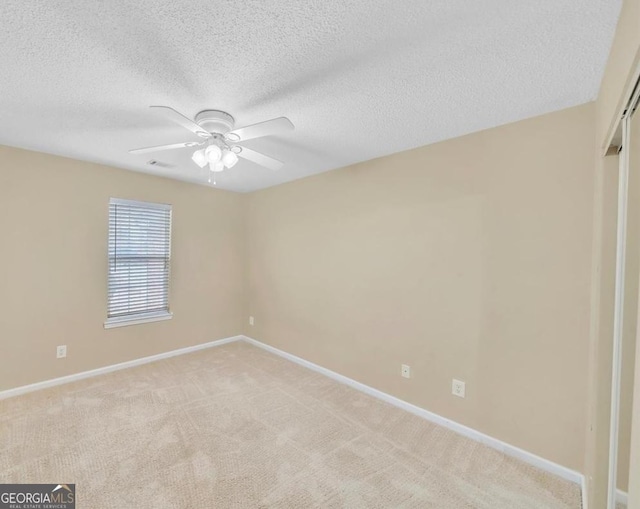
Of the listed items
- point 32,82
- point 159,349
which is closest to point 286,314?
point 159,349

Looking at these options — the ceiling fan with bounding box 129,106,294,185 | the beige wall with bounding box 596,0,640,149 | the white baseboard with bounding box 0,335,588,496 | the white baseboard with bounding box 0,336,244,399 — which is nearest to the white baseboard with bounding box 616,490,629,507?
the white baseboard with bounding box 0,335,588,496

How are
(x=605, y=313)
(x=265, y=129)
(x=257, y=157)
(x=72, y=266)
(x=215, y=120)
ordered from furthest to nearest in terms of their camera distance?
(x=72, y=266)
(x=257, y=157)
(x=215, y=120)
(x=265, y=129)
(x=605, y=313)

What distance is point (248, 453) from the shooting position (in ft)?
6.50

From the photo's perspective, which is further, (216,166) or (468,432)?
(468,432)

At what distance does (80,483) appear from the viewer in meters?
1.68

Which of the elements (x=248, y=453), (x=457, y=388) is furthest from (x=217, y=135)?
(x=457, y=388)

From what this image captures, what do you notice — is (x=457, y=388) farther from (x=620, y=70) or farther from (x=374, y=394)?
(x=620, y=70)

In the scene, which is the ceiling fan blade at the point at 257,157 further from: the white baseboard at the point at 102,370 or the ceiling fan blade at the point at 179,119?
the white baseboard at the point at 102,370

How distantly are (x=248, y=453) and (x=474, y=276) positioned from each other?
6.67 ft

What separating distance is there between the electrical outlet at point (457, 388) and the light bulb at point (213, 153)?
2362 mm

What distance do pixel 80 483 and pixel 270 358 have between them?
2.19 metres

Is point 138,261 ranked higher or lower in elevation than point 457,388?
higher

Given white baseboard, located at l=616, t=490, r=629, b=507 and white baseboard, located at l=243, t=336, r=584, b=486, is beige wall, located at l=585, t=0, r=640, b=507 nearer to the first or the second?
white baseboard, located at l=616, t=490, r=629, b=507

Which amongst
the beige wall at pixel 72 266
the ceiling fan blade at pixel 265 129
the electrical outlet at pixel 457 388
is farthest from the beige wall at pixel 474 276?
the beige wall at pixel 72 266
